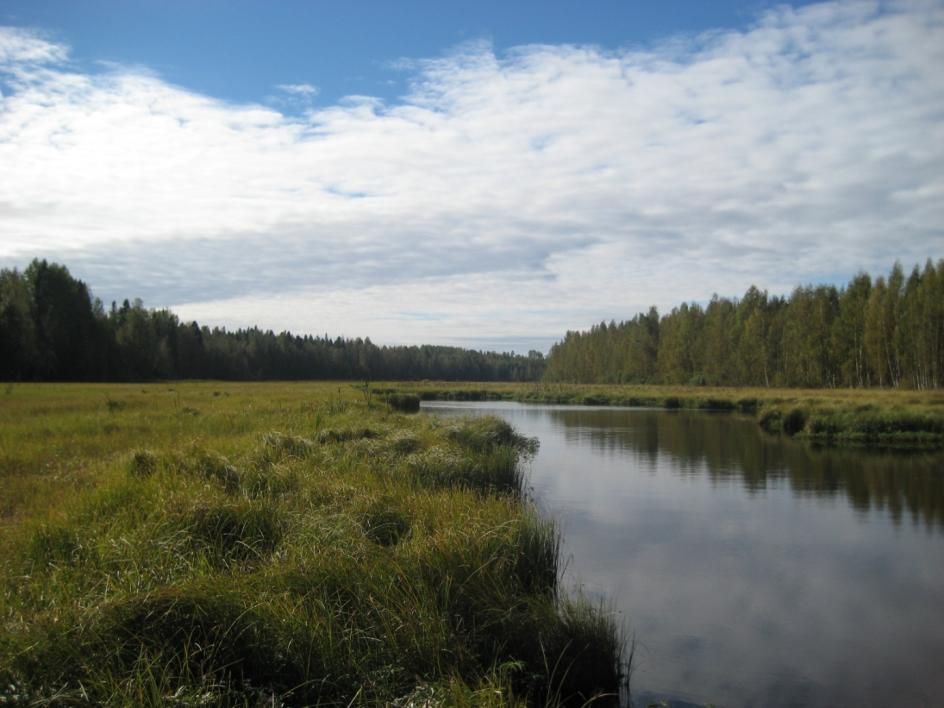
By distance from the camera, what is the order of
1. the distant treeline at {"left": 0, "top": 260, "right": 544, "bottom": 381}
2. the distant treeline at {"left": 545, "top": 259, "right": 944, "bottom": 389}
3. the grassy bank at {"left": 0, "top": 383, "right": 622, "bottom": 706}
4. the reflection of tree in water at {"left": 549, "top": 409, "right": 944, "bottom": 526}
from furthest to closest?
the distant treeline at {"left": 0, "top": 260, "right": 544, "bottom": 381}
the distant treeline at {"left": 545, "top": 259, "right": 944, "bottom": 389}
the reflection of tree in water at {"left": 549, "top": 409, "right": 944, "bottom": 526}
the grassy bank at {"left": 0, "top": 383, "right": 622, "bottom": 706}

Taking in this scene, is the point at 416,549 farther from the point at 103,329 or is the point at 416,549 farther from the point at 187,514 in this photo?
the point at 103,329

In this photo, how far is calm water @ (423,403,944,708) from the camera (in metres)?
7.89

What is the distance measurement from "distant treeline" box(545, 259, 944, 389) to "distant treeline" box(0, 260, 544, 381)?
55691 mm

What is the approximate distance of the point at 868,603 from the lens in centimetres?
1033

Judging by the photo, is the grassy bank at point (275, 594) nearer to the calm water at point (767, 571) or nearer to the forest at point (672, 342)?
A: the calm water at point (767, 571)

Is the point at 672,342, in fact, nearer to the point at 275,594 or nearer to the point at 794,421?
the point at 794,421

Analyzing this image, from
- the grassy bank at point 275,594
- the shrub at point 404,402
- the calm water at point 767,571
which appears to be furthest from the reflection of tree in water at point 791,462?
the grassy bank at point 275,594

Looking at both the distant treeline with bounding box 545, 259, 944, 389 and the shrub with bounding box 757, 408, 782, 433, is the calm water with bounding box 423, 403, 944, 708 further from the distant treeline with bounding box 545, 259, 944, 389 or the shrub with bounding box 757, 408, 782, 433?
the distant treeline with bounding box 545, 259, 944, 389

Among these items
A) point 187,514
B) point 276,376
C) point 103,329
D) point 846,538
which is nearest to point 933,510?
point 846,538

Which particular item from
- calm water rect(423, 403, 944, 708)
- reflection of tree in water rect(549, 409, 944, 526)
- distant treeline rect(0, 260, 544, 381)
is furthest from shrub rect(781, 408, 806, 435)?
distant treeline rect(0, 260, 544, 381)

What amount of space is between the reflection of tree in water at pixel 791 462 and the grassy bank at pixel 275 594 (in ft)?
41.7

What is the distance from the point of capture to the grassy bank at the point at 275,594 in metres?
4.97

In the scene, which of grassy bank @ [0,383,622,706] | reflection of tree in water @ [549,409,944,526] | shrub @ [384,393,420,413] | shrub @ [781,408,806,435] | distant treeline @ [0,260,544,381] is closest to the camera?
grassy bank @ [0,383,622,706]

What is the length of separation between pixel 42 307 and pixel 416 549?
228 feet
